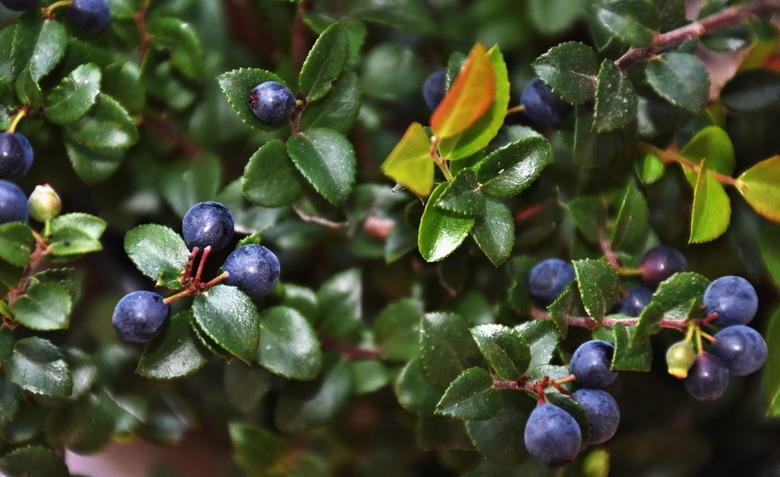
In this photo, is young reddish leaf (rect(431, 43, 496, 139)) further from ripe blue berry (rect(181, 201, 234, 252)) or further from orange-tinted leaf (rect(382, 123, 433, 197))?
ripe blue berry (rect(181, 201, 234, 252))

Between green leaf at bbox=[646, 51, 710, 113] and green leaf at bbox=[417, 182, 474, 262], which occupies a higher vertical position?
green leaf at bbox=[646, 51, 710, 113]

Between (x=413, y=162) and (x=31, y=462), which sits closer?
(x=413, y=162)

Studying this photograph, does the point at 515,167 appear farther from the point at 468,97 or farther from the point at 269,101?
the point at 269,101

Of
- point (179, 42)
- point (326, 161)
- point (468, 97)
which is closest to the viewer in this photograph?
point (468, 97)

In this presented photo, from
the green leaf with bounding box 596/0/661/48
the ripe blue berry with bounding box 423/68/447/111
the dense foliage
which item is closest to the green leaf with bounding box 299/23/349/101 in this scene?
the dense foliage

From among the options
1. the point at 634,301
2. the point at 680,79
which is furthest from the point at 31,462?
the point at 680,79

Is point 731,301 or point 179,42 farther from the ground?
point 179,42
